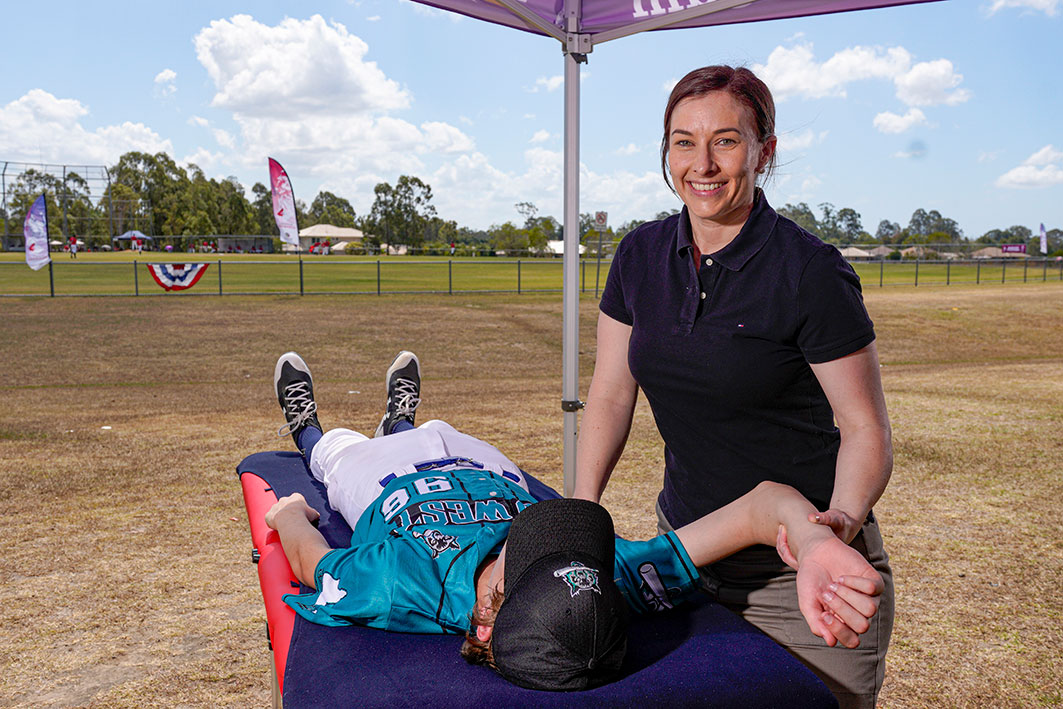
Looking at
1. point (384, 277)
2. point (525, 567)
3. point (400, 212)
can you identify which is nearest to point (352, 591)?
point (525, 567)

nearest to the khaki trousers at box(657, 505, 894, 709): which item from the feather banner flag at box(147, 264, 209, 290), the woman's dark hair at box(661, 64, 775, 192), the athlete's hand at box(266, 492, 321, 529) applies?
the woman's dark hair at box(661, 64, 775, 192)

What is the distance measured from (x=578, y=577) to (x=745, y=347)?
0.56 meters

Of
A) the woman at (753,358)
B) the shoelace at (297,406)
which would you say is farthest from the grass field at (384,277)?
the woman at (753,358)

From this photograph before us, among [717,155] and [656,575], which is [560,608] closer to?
[656,575]

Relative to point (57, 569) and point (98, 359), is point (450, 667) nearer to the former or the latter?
point (57, 569)

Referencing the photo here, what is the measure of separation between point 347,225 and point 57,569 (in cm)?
9559

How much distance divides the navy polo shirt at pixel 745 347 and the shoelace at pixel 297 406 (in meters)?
2.29

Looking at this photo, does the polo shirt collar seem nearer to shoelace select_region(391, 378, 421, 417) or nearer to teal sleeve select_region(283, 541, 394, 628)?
teal sleeve select_region(283, 541, 394, 628)

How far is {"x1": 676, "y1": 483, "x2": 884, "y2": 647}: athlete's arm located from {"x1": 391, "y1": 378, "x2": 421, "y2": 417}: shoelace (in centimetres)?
217

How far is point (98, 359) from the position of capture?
10141 millimetres

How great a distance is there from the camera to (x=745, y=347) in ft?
5.26

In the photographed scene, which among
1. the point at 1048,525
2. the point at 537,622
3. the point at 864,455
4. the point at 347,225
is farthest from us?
the point at 347,225

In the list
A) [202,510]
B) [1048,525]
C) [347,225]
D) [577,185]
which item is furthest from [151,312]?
[347,225]

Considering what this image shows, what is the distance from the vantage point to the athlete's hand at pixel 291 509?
240cm
